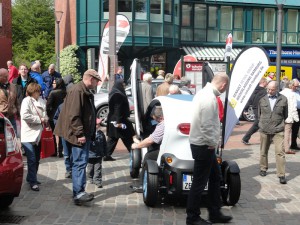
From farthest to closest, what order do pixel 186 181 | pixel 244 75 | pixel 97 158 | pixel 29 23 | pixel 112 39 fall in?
pixel 29 23 → pixel 112 39 → pixel 97 158 → pixel 244 75 → pixel 186 181

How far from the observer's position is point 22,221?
5648mm

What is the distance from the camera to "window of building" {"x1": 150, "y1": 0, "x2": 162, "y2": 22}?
102 feet

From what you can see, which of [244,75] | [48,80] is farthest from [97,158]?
[48,80]

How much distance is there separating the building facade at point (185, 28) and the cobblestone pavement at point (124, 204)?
22.3 metres

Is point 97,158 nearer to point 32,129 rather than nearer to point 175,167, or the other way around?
point 32,129

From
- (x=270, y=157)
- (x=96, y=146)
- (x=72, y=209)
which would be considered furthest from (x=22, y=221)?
(x=270, y=157)

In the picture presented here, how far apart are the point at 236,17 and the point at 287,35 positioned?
179 inches

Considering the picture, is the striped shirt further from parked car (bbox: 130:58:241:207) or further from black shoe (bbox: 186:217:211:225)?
black shoe (bbox: 186:217:211:225)

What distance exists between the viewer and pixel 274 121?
8086mm

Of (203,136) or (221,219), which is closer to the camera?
(203,136)

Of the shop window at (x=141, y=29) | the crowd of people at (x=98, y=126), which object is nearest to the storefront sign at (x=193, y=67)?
the crowd of people at (x=98, y=126)

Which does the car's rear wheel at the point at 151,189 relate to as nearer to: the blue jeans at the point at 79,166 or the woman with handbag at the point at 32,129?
the blue jeans at the point at 79,166

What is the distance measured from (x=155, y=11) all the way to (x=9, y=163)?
27.0 metres

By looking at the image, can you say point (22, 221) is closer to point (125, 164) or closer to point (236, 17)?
point (125, 164)
